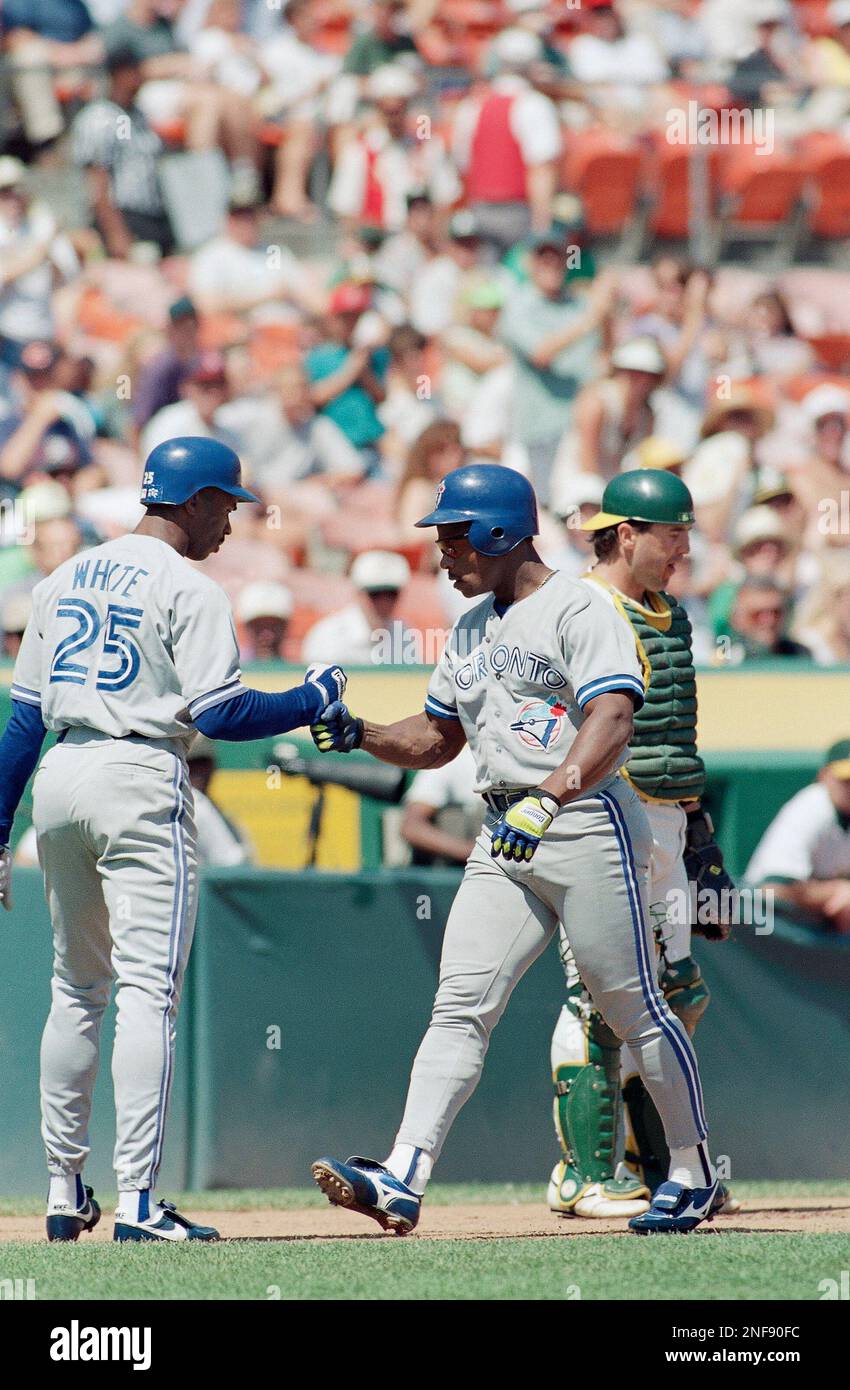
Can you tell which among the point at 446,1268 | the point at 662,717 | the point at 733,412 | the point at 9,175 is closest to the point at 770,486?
the point at 733,412

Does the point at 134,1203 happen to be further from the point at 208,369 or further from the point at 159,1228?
the point at 208,369

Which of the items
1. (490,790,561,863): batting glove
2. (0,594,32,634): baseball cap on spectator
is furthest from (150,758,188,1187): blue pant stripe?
(0,594,32,634): baseball cap on spectator

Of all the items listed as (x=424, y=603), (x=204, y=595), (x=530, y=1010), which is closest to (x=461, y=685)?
(x=204, y=595)

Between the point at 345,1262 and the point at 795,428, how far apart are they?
26.6 feet

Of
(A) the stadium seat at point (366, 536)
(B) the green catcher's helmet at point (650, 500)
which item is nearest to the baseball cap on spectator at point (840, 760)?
(B) the green catcher's helmet at point (650, 500)

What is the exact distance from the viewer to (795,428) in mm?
11930

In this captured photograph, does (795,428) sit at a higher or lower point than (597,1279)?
higher

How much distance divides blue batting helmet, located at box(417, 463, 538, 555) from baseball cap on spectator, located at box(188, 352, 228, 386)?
5.87m

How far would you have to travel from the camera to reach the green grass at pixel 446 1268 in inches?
166

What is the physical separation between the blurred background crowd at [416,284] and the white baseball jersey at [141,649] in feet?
12.1

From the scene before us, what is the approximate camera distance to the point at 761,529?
988cm

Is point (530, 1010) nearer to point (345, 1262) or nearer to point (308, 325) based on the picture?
point (345, 1262)

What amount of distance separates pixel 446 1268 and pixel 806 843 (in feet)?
10.6
